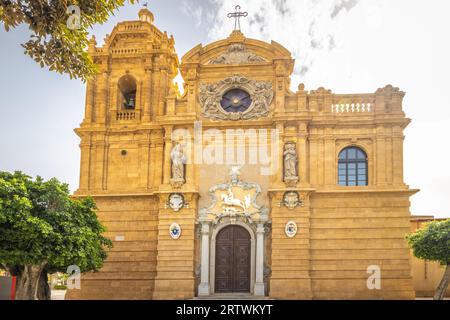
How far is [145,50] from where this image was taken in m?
29.7

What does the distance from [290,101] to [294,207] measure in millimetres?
5469

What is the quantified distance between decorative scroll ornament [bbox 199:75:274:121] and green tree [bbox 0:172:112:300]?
27.5ft

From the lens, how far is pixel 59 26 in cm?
1074

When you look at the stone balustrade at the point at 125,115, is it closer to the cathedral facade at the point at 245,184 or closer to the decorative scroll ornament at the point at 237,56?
the cathedral facade at the point at 245,184

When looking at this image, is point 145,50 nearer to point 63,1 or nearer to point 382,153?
point 382,153

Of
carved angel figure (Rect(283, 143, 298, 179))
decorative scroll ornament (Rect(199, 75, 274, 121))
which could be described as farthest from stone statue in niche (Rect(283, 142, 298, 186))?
decorative scroll ornament (Rect(199, 75, 274, 121))

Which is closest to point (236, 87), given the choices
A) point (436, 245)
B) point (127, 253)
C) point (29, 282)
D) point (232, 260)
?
point (232, 260)

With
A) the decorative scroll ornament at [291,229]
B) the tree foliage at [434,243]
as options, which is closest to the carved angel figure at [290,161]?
the decorative scroll ornament at [291,229]

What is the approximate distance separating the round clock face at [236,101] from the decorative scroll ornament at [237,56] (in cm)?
157

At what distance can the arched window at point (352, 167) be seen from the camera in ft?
88.5

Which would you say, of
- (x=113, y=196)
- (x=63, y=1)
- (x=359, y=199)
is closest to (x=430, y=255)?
(x=359, y=199)

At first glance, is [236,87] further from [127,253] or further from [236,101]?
[127,253]

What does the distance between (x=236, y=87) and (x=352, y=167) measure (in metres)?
7.09

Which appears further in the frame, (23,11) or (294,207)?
(294,207)
